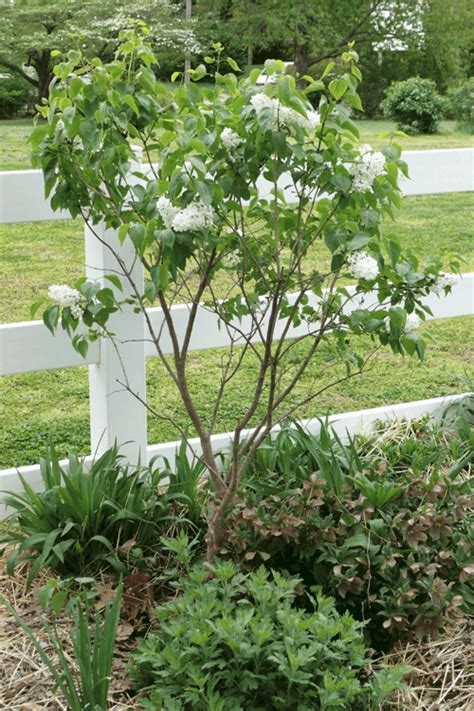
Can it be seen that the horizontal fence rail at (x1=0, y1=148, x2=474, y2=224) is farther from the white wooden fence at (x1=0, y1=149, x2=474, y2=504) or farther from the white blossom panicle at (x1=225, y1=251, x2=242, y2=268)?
the white blossom panicle at (x1=225, y1=251, x2=242, y2=268)

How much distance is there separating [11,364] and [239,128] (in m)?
1.33

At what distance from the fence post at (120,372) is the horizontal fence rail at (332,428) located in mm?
99

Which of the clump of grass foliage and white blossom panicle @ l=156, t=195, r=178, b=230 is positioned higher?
white blossom panicle @ l=156, t=195, r=178, b=230

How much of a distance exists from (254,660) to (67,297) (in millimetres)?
1071

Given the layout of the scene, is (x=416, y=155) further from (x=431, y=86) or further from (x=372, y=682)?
(x=431, y=86)

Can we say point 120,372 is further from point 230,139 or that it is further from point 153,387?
point 153,387

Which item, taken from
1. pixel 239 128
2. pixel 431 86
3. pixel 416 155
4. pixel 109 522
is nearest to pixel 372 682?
pixel 109 522

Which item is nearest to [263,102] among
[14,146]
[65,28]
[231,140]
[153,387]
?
[231,140]

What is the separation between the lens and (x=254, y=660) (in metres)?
2.13

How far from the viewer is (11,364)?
3.14 metres

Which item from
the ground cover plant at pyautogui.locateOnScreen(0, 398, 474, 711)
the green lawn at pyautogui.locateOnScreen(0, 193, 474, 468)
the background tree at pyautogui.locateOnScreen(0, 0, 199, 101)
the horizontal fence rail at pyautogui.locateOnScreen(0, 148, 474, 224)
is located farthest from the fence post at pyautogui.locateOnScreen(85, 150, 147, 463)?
the background tree at pyautogui.locateOnScreen(0, 0, 199, 101)

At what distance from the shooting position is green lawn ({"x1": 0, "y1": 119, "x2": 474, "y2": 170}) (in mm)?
12164

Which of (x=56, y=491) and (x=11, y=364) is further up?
(x=11, y=364)

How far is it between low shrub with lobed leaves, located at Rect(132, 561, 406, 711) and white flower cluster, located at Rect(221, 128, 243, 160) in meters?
1.08
